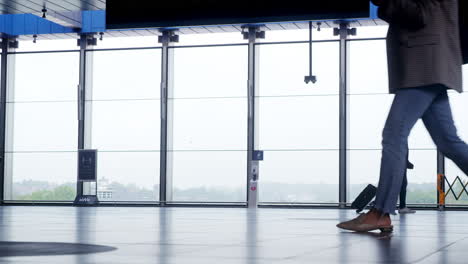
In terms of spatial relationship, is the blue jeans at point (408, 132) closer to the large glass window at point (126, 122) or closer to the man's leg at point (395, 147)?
the man's leg at point (395, 147)

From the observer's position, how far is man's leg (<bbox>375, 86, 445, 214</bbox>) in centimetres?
396

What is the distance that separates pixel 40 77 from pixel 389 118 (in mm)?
16999

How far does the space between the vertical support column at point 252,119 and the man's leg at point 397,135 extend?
1371cm

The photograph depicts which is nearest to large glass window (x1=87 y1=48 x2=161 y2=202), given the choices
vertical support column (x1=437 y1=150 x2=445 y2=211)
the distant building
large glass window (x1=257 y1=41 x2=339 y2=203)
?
the distant building

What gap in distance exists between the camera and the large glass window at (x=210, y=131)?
18500mm

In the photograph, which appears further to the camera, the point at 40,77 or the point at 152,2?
the point at 40,77

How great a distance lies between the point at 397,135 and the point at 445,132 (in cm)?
24

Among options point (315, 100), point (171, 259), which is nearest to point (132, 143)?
point (315, 100)

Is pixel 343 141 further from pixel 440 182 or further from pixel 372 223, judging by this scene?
pixel 372 223

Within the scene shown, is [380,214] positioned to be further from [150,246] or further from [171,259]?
[171,259]

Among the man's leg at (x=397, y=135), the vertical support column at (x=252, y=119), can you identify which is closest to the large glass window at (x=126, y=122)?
the vertical support column at (x=252, y=119)

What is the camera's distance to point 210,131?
18.8 meters

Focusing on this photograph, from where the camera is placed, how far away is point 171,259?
238 centimetres

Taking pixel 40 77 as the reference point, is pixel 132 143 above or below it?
below
